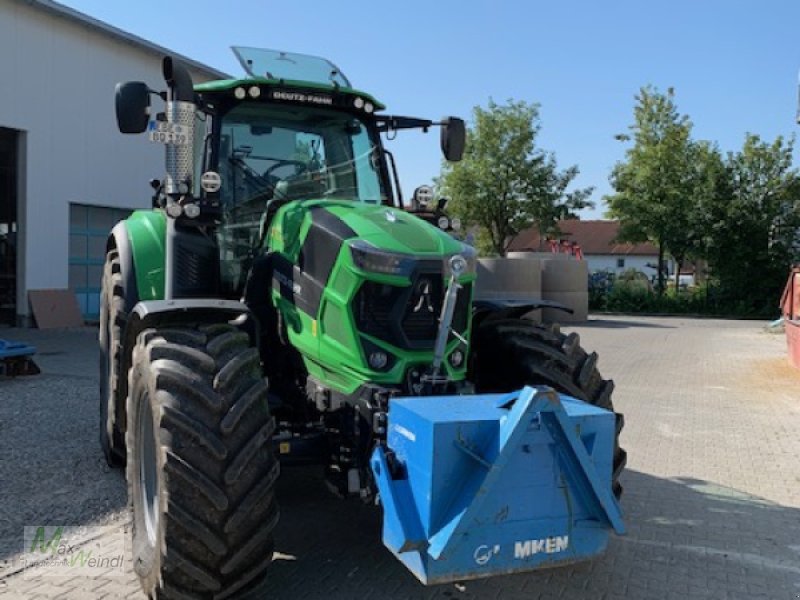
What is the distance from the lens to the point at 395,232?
12.9 feet

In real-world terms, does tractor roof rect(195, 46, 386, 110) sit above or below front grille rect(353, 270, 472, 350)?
above

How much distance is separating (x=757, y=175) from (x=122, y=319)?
30975 mm

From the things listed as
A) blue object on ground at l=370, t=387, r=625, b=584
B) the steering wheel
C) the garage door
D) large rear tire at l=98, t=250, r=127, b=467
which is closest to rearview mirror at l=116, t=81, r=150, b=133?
the steering wheel

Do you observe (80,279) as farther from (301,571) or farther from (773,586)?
(773,586)

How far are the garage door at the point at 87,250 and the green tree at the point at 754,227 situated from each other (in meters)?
22.8

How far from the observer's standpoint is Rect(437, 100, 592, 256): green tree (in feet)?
117

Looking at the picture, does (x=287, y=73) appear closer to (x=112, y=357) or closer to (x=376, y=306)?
(x=376, y=306)

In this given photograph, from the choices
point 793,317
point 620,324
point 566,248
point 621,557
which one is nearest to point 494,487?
point 621,557

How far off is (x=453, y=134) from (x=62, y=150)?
44.3 feet

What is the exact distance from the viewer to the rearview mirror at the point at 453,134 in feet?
17.7

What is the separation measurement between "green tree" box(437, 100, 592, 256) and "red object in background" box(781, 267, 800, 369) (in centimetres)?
1978

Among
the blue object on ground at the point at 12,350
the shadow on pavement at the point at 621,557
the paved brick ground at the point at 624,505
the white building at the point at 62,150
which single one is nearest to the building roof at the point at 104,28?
the white building at the point at 62,150

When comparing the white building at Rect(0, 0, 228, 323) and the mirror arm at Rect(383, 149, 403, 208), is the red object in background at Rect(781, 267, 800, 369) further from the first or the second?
the white building at Rect(0, 0, 228, 323)

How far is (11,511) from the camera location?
193 inches
